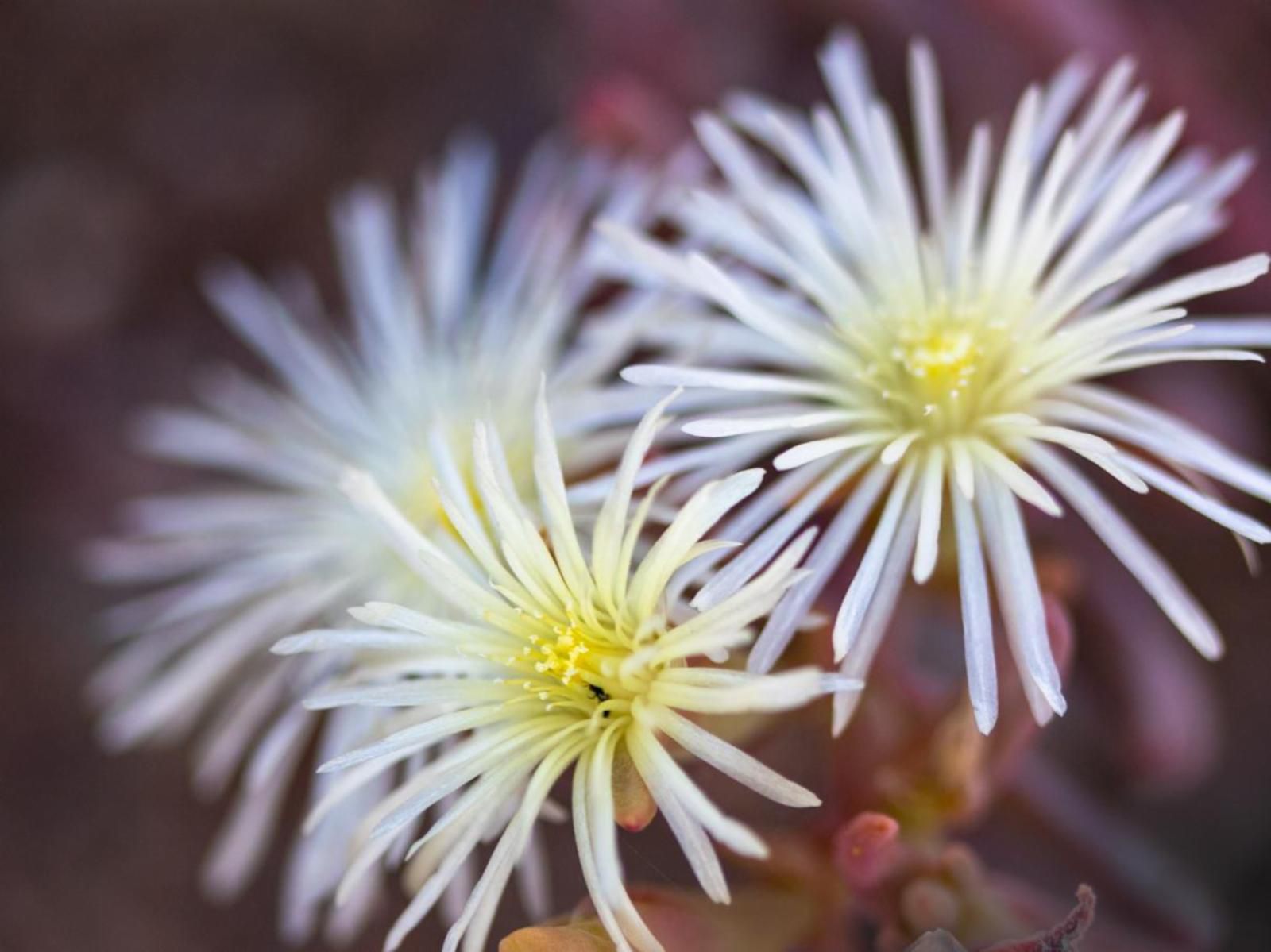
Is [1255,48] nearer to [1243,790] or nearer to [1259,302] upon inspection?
[1259,302]

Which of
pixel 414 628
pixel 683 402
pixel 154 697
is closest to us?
Result: pixel 414 628

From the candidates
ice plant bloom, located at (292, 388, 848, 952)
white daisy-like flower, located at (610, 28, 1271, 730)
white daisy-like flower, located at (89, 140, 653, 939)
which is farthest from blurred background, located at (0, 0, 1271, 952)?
ice plant bloom, located at (292, 388, 848, 952)

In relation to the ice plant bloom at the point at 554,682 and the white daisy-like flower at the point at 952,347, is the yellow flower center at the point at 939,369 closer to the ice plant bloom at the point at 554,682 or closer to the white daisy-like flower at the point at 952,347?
the white daisy-like flower at the point at 952,347

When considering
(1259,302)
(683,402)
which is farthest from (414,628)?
(1259,302)

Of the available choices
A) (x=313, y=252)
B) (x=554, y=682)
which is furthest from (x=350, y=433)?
(x=313, y=252)

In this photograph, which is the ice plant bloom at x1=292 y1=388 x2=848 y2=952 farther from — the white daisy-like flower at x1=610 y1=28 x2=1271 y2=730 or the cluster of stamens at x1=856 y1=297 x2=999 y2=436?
the cluster of stamens at x1=856 y1=297 x2=999 y2=436

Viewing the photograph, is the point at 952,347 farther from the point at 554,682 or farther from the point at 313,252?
the point at 313,252

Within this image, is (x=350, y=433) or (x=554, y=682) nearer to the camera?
(x=554, y=682)
